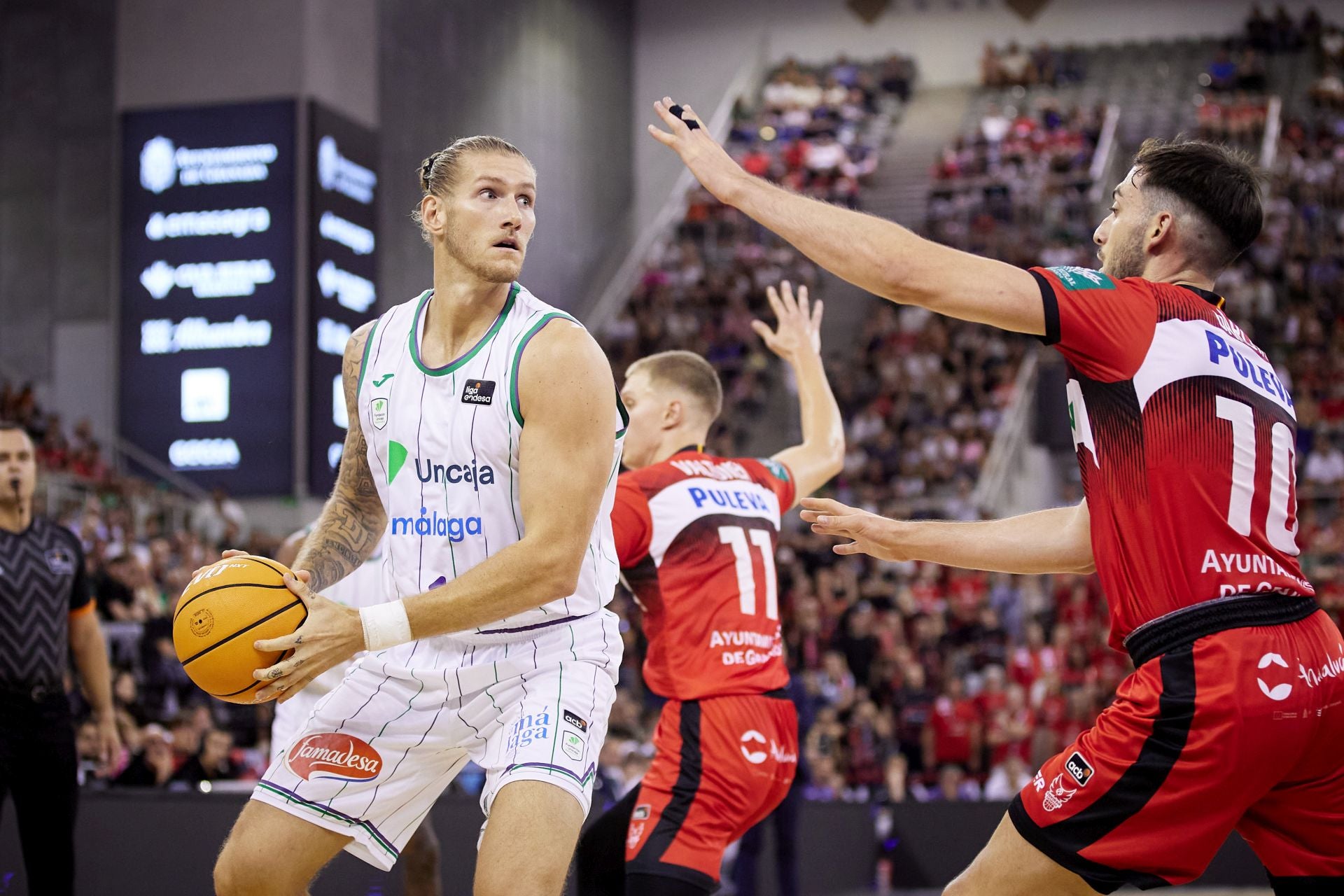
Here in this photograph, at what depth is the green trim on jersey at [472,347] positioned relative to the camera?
3.88 meters

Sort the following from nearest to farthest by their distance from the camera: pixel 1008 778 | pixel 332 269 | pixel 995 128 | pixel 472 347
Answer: pixel 472 347, pixel 1008 778, pixel 332 269, pixel 995 128

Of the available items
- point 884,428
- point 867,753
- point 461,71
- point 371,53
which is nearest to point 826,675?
point 867,753

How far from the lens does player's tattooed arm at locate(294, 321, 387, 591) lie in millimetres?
4129

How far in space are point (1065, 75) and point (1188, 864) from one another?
86.3ft

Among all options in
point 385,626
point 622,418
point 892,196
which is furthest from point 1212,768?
point 892,196

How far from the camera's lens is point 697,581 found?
5055 mm

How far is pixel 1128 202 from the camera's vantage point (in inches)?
141

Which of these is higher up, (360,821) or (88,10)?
(88,10)

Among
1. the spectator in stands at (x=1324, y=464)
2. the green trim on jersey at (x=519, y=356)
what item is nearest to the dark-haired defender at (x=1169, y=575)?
the green trim on jersey at (x=519, y=356)

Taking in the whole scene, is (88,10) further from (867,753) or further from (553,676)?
(553,676)

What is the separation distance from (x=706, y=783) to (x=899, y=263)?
2253mm

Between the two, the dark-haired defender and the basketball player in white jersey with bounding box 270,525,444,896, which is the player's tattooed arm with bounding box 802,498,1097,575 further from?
the basketball player in white jersey with bounding box 270,525,444,896

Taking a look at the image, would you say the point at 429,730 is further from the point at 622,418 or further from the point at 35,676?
the point at 35,676

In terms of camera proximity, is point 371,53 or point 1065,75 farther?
point 1065,75
